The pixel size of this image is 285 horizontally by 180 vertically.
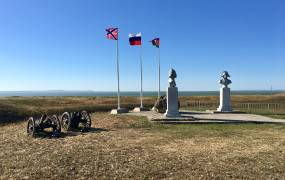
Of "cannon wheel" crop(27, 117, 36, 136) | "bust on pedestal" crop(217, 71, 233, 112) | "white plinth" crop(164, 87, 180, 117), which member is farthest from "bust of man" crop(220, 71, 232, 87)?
"cannon wheel" crop(27, 117, 36, 136)

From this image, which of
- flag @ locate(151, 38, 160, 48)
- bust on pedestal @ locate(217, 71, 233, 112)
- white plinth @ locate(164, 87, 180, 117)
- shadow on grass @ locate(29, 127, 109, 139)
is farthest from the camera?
flag @ locate(151, 38, 160, 48)

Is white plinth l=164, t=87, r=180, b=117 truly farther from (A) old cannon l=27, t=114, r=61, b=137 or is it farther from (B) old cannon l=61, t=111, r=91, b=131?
(A) old cannon l=27, t=114, r=61, b=137

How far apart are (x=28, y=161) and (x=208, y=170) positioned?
5.77 meters

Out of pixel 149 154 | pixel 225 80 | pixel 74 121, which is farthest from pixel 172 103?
pixel 149 154

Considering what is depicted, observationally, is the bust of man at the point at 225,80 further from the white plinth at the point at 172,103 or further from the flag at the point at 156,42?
the white plinth at the point at 172,103

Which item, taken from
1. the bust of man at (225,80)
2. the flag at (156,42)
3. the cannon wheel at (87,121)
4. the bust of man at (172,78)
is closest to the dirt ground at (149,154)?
the cannon wheel at (87,121)

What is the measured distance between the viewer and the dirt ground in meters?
10.3

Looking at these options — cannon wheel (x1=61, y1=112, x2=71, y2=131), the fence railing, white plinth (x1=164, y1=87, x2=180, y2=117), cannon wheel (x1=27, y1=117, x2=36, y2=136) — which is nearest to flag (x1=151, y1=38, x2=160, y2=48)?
the fence railing

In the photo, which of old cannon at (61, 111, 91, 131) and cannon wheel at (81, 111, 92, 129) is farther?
cannon wheel at (81, 111, 92, 129)

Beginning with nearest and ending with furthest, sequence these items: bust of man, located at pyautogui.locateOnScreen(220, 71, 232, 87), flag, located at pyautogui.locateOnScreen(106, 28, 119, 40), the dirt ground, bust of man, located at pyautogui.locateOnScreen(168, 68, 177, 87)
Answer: the dirt ground < bust of man, located at pyautogui.locateOnScreen(168, 68, 177, 87) < flag, located at pyautogui.locateOnScreen(106, 28, 119, 40) < bust of man, located at pyautogui.locateOnScreen(220, 71, 232, 87)

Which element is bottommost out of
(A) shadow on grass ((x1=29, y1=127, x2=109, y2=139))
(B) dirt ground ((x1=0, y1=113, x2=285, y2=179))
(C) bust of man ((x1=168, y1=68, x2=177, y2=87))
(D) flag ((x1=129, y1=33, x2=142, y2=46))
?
(B) dirt ground ((x1=0, y1=113, x2=285, y2=179))

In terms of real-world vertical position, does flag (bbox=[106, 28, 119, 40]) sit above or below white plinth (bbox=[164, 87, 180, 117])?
above

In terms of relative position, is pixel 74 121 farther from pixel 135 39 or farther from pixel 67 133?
pixel 135 39

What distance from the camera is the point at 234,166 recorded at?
36.0 feet
